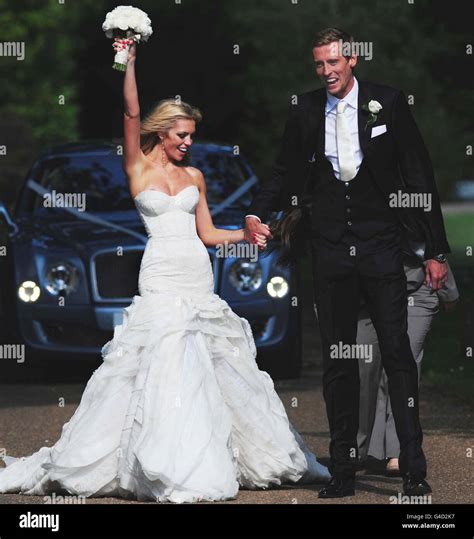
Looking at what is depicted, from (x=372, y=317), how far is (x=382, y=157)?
76 cm

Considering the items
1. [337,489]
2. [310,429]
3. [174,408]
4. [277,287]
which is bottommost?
[337,489]

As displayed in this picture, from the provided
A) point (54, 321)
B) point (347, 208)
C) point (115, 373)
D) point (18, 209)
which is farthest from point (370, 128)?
point (18, 209)

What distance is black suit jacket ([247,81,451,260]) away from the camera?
28.1ft

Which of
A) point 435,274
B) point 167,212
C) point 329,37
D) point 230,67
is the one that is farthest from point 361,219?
point 230,67

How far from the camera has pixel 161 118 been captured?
29.8ft

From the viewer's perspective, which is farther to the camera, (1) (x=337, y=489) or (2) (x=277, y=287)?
(2) (x=277, y=287)

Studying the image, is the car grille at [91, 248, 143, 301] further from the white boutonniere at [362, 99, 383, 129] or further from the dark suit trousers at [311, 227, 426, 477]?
the white boutonniere at [362, 99, 383, 129]

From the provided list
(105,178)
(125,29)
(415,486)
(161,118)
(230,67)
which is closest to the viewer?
(415,486)

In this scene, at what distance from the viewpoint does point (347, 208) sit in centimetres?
857

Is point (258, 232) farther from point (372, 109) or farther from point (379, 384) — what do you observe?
point (379, 384)

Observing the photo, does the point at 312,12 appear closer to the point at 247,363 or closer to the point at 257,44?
the point at 257,44

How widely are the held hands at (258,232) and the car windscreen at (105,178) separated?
5.22m

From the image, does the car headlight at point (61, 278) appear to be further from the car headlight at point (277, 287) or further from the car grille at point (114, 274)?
the car headlight at point (277, 287)

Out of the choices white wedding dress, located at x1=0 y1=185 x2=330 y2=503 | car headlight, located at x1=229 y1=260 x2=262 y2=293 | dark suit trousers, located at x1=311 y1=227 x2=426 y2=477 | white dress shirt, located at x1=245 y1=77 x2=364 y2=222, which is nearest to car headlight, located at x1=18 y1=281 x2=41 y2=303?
car headlight, located at x1=229 y1=260 x2=262 y2=293
